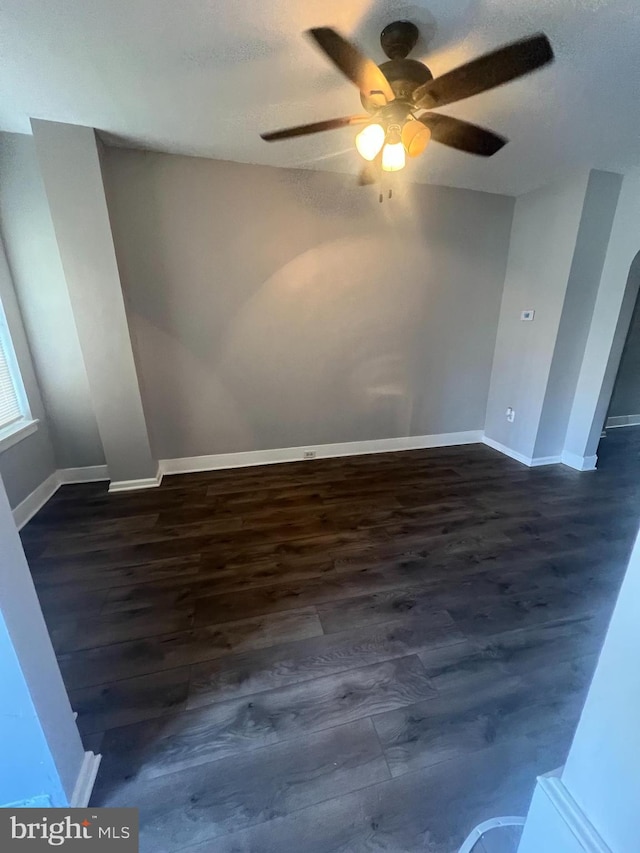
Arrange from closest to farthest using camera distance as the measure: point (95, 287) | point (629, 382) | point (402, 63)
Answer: point (402, 63) < point (95, 287) < point (629, 382)

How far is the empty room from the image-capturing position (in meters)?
0.99

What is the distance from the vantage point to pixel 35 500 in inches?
100

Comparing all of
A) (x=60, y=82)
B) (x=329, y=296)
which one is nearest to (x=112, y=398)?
(x=60, y=82)

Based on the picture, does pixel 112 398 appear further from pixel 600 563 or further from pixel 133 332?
pixel 600 563

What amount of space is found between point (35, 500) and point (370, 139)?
320 cm

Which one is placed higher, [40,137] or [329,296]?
[40,137]

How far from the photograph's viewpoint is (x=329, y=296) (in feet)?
10.0

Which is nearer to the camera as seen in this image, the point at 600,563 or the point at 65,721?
the point at 65,721

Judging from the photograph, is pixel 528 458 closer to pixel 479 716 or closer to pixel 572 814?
pixel 479 716

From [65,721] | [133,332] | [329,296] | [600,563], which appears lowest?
[600,563]

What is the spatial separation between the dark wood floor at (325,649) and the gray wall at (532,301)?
100 cm

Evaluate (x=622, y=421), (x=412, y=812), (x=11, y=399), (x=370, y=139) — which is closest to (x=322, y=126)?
(x=370, y=139)

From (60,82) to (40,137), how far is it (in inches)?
23.1

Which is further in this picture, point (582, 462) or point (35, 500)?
point (582, 462)
